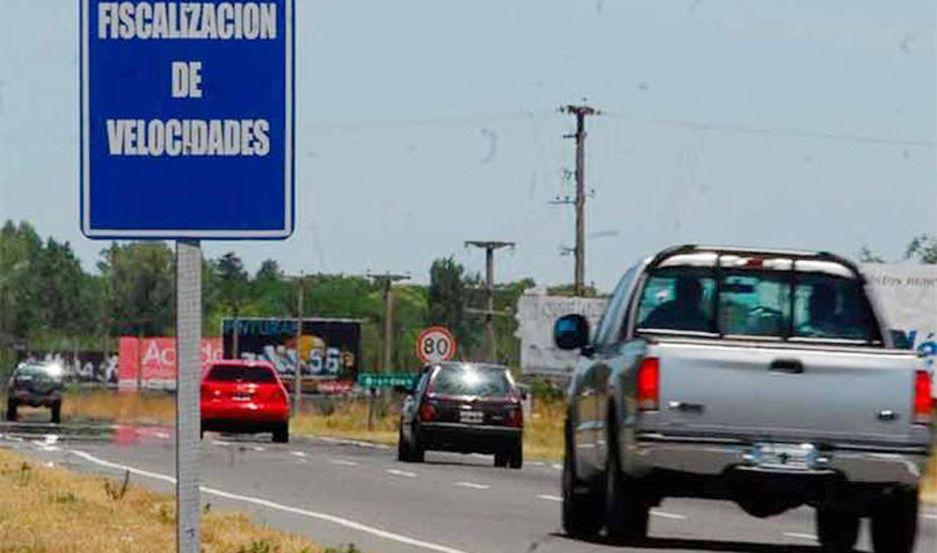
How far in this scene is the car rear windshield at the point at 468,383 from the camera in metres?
41.8

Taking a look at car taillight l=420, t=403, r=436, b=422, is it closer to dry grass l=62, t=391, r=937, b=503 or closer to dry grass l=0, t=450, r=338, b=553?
dry grass l=62, t=391, r=937, b=503

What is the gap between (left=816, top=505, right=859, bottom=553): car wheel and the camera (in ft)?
71.7

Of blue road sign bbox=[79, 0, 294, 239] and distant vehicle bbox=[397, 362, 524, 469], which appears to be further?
distant vehicle bbox=[397, 362, 524, 469]

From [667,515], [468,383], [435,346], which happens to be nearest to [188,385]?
[667,515]

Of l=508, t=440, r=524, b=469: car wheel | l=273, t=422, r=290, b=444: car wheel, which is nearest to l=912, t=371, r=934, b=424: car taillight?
l=508, t=440, r=524, b=469: car wheel

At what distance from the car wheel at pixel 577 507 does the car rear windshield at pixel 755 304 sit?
6.20 feet

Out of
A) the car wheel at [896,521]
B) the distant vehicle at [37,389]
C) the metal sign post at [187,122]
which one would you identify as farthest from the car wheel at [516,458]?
the distant vehicle at [37,389]

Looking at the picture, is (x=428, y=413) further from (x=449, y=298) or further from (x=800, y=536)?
(x=449, y=298)

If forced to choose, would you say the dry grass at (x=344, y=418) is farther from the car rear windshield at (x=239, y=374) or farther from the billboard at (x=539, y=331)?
the car rear windshield at (x=239, y=374)

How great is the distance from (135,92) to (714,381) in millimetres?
7922

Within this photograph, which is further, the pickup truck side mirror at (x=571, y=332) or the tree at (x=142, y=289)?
the tree at (x=142, y=289)

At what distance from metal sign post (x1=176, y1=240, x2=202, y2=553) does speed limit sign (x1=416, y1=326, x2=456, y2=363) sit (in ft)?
164

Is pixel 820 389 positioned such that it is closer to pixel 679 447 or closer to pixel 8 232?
pixel 679 447

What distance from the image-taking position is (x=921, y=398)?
19.2 meters
